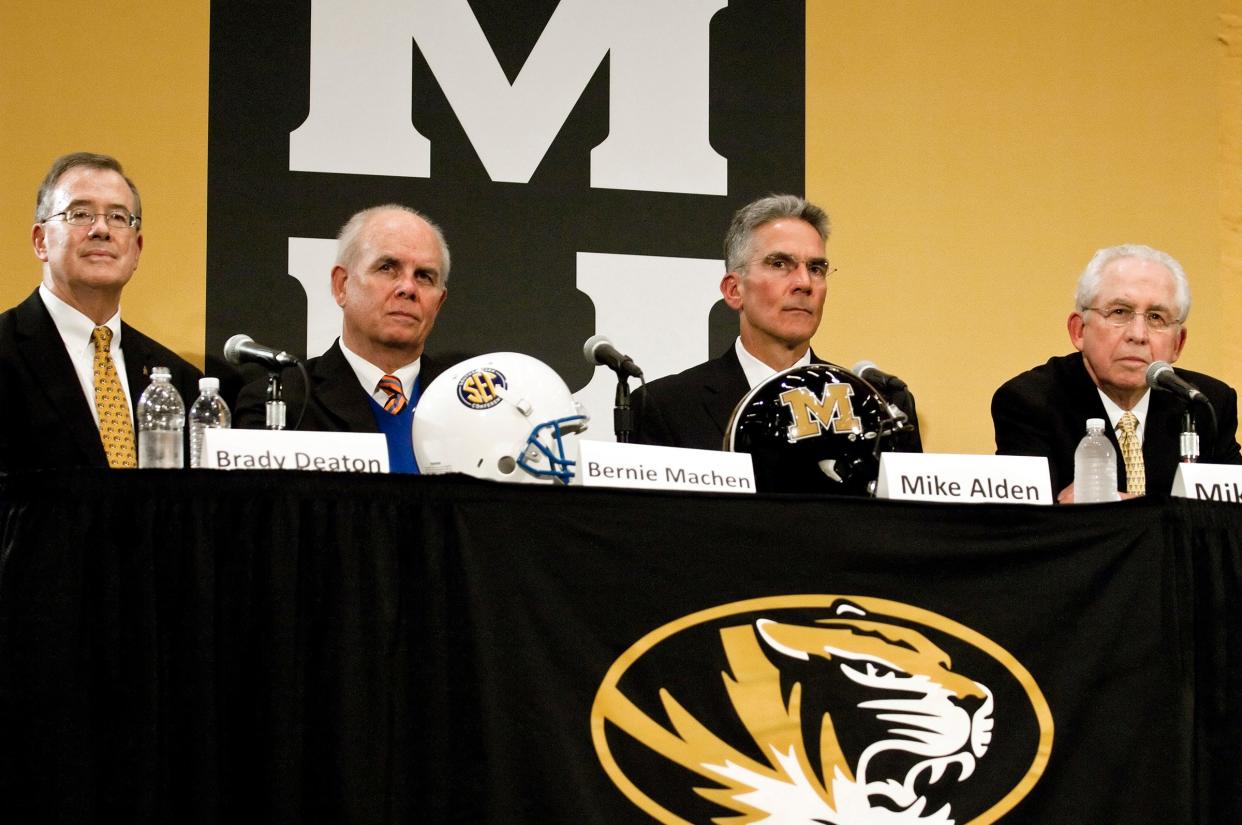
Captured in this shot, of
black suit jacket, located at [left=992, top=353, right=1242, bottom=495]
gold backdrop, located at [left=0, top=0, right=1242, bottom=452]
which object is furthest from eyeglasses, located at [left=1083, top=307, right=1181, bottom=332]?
gold backdrop, located at [left=0, top=0, right=1242, bottom=452]

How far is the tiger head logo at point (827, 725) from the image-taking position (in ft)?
8.14

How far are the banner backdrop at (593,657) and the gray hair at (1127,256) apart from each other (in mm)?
1344

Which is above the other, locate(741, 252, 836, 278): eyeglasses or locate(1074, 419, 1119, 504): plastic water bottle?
locate(741, 252, 836, 278): eyeglasses

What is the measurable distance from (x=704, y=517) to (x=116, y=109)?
269 cm

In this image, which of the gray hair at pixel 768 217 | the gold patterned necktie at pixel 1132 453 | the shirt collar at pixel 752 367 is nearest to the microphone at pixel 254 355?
the shirt collar at pixel 752 367

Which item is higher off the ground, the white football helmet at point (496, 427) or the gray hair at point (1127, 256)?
the gray hair at point (1127, 256)

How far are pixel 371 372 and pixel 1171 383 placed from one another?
72.8 inches

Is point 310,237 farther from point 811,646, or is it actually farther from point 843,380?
point 811,646

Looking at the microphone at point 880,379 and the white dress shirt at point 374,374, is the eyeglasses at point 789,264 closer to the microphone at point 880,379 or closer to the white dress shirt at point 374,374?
the microphone at point 880,379

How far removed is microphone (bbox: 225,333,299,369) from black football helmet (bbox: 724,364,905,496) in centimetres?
88

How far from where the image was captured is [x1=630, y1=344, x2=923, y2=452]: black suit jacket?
376cm


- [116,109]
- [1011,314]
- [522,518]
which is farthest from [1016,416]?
[116,109]

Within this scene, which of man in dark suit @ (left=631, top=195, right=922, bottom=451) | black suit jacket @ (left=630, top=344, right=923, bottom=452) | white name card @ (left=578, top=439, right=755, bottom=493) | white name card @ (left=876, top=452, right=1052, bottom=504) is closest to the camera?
white name card @ (left=578, top=439, right=755, bottom=493)

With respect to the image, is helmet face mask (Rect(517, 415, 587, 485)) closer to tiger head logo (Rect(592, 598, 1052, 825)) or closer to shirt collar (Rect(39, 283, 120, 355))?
tiger head logo (Rect(592, 598, 1052, 825))
